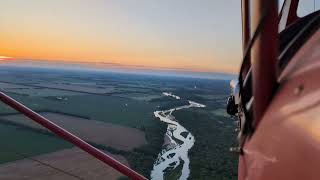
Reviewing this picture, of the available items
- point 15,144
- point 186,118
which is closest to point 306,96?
point 15,144

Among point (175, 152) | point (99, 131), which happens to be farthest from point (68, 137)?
point (99, 131)

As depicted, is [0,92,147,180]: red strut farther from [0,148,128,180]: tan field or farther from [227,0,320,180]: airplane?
[0,148,128,180]: tan field

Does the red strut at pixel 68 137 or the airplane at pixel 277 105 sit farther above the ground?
the airplane at pixel 277 105

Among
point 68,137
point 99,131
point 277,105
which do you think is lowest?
point 99,131

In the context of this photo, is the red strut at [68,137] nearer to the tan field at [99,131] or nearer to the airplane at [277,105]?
the airplane at [277,105]

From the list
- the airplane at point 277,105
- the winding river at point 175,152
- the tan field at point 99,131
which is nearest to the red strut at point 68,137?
the airplane at point 277,105

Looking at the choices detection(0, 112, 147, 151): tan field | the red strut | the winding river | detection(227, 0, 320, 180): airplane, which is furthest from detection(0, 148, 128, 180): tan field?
detection(227, 0, 320, 180): airplane

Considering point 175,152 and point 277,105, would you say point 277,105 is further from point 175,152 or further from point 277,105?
point 175,152
